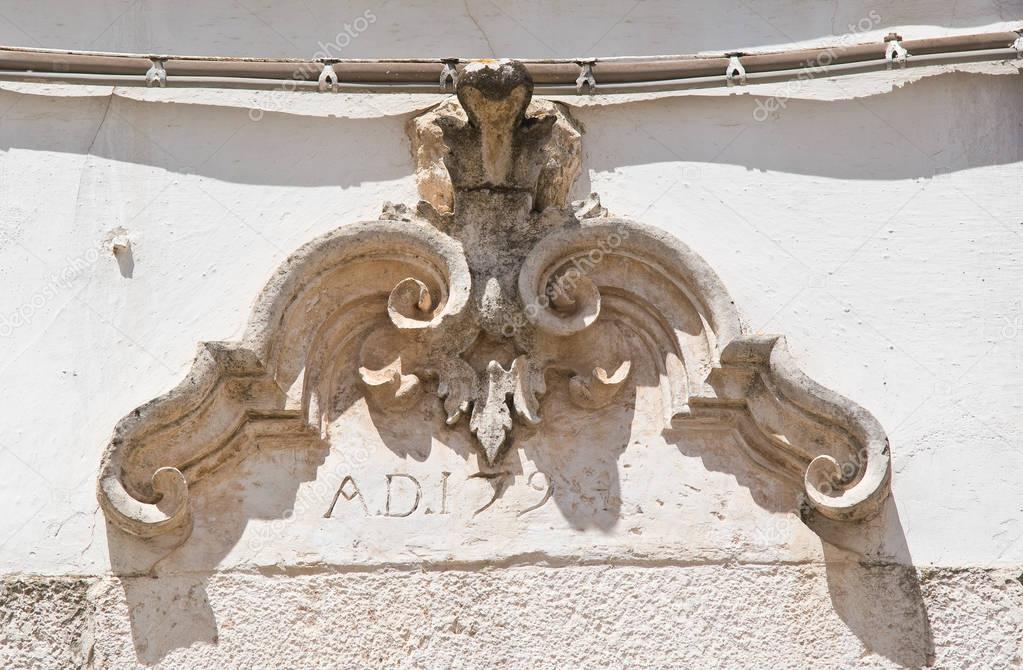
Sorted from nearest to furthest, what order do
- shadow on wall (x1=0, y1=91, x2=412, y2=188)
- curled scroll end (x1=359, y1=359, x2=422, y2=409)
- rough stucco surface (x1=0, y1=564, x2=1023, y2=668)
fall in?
rough stucco surface (x1=0, y1=564, x2=1023, y2=668) → curled scroll end (x1=359, y1=359, x2=422, y2=409) → shadow on wall (x1=0, y1=91, x2=412, y2=188)

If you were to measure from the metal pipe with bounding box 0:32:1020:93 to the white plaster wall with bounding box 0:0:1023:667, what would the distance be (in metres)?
0.05

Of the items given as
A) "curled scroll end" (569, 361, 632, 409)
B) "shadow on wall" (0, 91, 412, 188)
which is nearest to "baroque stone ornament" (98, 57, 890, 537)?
"curled scroll end" (569, 361, 632, 409)

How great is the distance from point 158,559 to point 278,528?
1.14 feet

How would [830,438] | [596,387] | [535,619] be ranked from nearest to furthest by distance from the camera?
1. [535,619]
2. [830,438]
3. [596,387]

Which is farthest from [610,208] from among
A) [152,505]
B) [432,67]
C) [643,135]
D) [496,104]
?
[152,505]

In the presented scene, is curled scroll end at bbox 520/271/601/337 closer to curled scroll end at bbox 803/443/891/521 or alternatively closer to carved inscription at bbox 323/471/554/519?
carved inscription at bbox 323/471/554/519

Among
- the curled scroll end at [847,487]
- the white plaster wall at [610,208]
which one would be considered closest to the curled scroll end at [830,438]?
the curled scroll end at [847,487]

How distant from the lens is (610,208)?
5.38 meters

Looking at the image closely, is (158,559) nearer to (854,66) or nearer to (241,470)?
(241,470)

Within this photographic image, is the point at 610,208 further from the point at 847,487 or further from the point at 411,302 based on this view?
the point at 847,487

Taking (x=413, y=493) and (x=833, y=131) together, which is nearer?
(x=413, y=493)

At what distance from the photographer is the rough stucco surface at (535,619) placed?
15.6 ft

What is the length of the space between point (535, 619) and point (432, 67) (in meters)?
1.84

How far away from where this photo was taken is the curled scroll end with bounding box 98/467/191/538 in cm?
482
